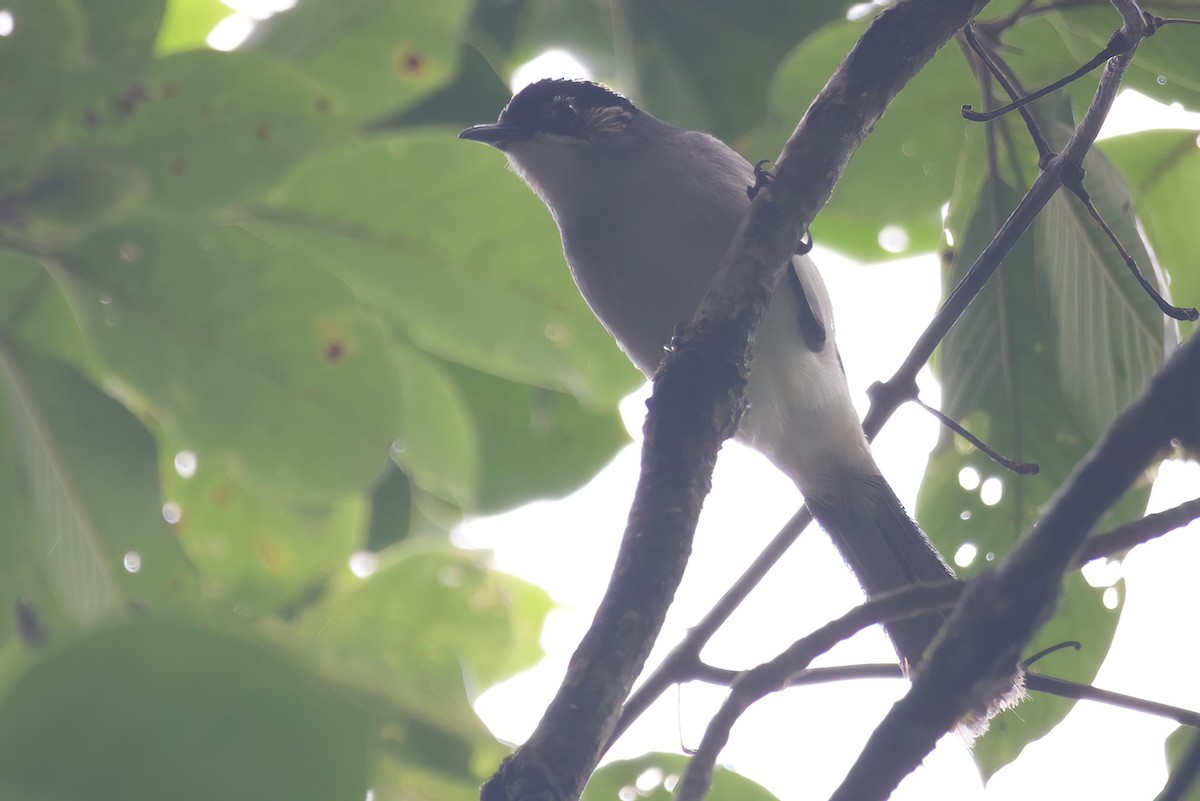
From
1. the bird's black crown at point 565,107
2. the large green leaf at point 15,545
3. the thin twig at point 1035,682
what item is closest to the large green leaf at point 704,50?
the bird's black crown at point 565,107

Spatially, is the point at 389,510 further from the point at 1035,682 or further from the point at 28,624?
the point at 1035,682

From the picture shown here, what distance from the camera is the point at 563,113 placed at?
4352 mm

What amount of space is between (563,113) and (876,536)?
182cm

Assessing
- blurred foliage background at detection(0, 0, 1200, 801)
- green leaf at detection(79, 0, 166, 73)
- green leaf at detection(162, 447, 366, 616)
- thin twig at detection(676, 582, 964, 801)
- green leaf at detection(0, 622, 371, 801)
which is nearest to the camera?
green leaf at detection(0, 622, 371, 801)

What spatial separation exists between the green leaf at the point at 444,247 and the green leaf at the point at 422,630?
0.49 m

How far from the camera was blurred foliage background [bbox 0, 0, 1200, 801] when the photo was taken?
7.56 ft

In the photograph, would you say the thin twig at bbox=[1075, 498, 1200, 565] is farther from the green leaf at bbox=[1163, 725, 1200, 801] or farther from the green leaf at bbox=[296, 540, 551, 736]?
the green leaf at bbox=[296, 540, 551, 736]

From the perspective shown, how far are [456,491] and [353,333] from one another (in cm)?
66

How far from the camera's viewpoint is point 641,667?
1.59m

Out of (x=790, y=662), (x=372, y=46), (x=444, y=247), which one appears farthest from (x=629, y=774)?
(x=372, y=46)

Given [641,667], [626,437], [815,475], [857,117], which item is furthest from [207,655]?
[815,475]

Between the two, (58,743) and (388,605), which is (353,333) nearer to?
(388,605)

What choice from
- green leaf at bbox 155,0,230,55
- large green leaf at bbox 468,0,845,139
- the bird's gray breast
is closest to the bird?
the bird's gray breast

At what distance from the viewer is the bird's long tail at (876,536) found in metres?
3.81
